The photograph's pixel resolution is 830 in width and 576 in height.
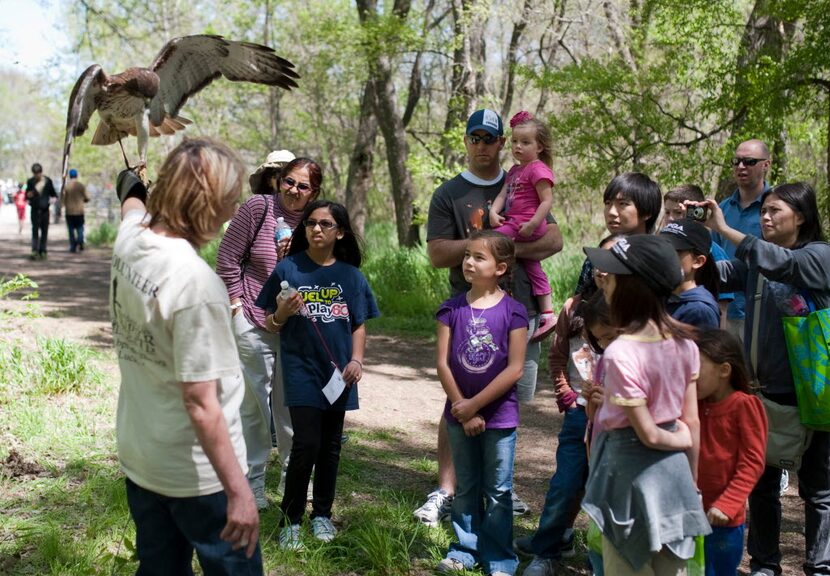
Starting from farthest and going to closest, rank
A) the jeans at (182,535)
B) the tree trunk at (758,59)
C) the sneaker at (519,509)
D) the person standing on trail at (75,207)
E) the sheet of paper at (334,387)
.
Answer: the person standing on trail at (75,207)
the tree trunk at (758,59)
the sneaker at (519,509)
the sheet of paper at (334,387)
the jeans at (182,535)

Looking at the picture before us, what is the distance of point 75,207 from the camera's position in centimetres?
1762

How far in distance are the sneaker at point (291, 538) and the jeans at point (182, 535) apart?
53.8 inches

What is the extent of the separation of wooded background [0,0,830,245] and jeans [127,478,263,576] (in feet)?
21.6

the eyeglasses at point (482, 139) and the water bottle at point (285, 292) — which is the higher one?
the eyeglasses at point (482, 139)

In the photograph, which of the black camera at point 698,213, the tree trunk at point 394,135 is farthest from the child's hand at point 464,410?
the tree trunk at point 394,135

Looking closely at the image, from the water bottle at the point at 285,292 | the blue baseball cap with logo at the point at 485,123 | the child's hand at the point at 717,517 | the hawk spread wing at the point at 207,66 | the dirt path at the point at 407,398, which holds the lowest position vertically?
the dirt path at the point at 407,398

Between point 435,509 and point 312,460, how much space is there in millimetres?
784

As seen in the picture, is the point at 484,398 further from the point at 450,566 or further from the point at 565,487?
the point at 450,566

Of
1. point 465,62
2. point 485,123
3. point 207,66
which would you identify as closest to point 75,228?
point 465,62

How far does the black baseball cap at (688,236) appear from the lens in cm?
331

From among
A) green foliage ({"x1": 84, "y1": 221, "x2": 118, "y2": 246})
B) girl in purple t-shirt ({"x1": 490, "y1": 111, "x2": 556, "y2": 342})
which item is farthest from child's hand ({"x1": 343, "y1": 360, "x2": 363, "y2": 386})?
green foliage ({"x1": 84, "y1": 221, "x2": 118, "y2": 246})

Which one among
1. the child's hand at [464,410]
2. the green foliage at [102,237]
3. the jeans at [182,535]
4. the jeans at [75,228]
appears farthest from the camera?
the green foliage at [102,237]

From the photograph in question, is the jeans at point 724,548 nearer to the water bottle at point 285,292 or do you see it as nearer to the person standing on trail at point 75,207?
the water bottle at point 285,292

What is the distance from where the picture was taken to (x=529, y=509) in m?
4.66
